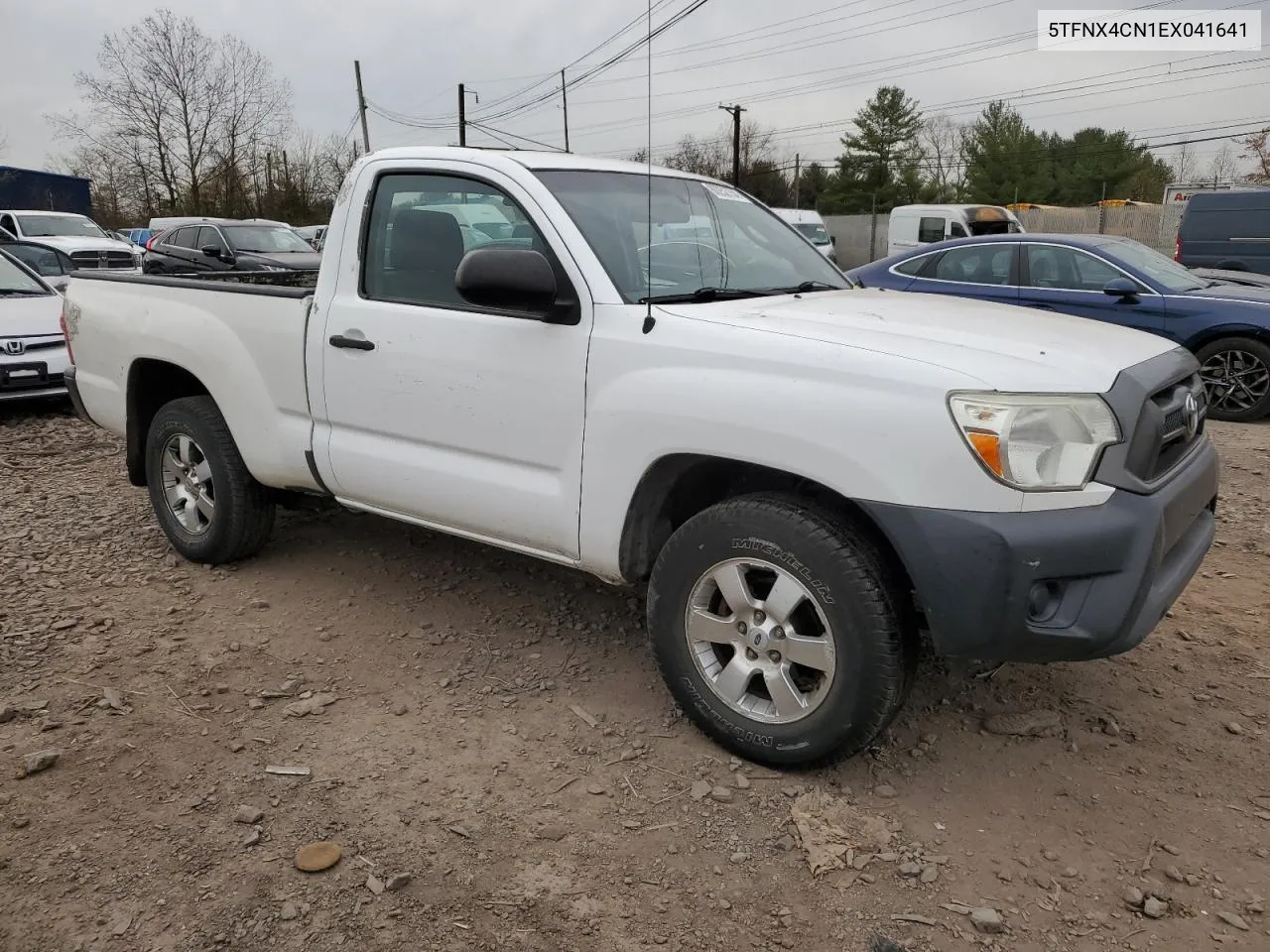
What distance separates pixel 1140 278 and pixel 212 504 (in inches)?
298

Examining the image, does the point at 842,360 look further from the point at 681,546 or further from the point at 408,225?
the point at 408,225

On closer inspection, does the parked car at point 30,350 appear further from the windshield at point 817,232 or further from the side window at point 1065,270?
the windshield at point 817,232

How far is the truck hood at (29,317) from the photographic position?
8.17 meters

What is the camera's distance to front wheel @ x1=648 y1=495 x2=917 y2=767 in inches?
105

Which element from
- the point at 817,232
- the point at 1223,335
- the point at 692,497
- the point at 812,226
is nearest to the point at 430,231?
the point at 692,497

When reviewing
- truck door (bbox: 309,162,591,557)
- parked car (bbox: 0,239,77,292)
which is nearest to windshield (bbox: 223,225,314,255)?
parked car (bbox: 0,239,77,292)

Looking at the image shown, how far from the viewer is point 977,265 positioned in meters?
9.09

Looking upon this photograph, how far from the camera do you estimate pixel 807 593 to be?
2756mm

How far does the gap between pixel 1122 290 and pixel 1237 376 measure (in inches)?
47.0

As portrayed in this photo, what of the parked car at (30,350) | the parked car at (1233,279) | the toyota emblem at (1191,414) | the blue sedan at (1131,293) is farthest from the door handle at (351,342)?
the parked car at (1233,279)

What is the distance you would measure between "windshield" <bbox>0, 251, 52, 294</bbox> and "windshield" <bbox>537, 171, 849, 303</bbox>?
7750 millimetres

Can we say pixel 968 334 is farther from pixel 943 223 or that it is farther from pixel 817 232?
pixel 817 232

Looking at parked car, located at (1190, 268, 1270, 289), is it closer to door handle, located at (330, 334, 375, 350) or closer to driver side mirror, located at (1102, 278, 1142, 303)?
driver side mirror, located at (1102, 278, 1142, 303)

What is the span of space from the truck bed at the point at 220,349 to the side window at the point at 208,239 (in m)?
11.8
